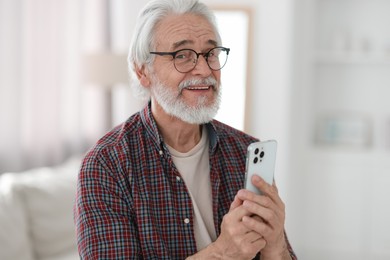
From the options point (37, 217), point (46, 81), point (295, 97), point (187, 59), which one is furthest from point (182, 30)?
point (295, 97)

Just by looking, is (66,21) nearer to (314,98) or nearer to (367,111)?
(314,98)

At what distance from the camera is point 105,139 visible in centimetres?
142

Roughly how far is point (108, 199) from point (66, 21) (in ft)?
7.72

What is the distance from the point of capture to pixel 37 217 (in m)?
2.22

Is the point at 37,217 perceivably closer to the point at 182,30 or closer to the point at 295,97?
the point at 182,30

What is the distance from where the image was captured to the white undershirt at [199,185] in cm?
142

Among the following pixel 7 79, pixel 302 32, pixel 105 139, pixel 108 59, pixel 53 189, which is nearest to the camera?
pixel 105 139

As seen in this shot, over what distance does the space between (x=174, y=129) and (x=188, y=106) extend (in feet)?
0.36

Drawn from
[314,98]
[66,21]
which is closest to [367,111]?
[314,98]

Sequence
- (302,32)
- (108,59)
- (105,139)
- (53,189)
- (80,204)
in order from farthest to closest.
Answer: (302,32) < (108,59) < (53,189) < (105,139) < (80,204)

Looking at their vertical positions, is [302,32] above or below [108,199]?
above

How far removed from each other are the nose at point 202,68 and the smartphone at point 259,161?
26 cm

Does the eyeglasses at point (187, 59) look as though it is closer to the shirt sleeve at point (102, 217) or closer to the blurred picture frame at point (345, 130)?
the shirt sleeve at point (102, 217)

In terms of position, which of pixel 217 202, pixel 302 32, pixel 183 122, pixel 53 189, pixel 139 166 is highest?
pixel 302 32
